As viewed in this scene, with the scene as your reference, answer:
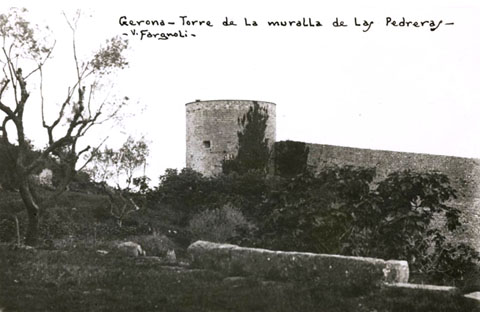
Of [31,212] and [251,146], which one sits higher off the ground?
[251,146]

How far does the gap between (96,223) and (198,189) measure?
5.31 metres

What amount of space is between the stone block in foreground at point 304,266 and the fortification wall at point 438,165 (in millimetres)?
16957

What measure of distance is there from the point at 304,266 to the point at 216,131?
20.0m

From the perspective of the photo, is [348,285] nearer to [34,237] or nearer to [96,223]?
[34,237]

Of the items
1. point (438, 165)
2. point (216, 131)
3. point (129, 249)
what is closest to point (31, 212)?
point (129, 249)

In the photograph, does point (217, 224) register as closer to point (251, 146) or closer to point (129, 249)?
point (251, 146)

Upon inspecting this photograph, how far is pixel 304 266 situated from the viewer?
7867 millimetres

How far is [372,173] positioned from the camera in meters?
8.39

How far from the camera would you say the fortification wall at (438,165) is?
2552 cm

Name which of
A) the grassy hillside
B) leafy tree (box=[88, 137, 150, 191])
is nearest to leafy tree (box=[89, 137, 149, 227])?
leafy tree (box=[88, 137, 150, 191])

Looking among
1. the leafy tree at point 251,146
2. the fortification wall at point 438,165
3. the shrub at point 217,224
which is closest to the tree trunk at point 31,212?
the shrub at point 217,224

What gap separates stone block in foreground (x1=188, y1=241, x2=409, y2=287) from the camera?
24.0ft

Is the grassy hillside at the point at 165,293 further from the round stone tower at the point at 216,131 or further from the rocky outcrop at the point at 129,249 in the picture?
the round stone tower at the point at 216,131

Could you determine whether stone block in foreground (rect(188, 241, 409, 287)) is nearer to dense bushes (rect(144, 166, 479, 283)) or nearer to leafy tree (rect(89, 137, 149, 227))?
dense bushes (rect(144, 166, 479, 283))
